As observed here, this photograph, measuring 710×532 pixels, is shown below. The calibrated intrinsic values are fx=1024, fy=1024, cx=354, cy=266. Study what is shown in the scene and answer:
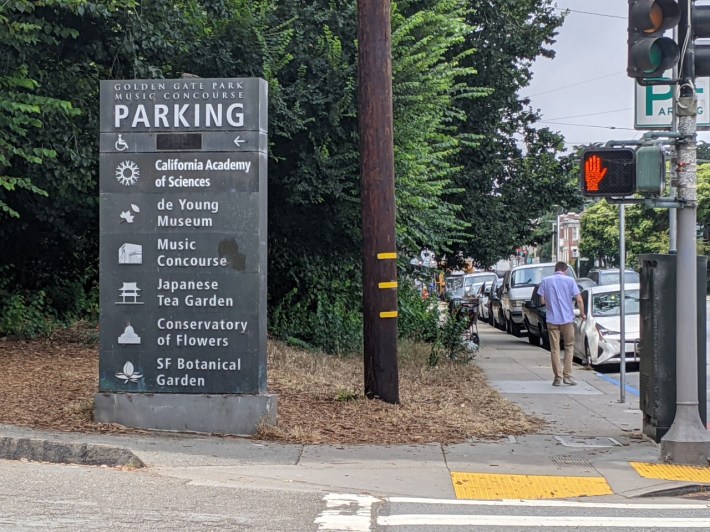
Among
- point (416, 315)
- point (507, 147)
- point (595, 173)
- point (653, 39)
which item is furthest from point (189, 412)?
point (507, 147)

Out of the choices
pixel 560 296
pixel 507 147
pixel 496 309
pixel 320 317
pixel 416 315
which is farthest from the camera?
pixel 496 309

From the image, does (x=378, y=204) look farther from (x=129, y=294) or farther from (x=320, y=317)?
(x=320, y=317)

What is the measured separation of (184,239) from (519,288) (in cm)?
2195

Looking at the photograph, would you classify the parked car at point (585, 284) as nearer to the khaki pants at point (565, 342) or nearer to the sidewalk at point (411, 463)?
the khaki pants at point (565, 342)

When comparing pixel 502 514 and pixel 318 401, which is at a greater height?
pixel 318 401

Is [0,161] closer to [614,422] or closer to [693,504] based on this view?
[614,422]

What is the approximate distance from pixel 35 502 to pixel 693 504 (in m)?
4.71

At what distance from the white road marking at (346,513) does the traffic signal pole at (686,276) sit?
309 cm

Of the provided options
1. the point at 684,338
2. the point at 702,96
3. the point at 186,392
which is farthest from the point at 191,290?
the point at 702,96

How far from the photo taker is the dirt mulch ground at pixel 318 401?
10062mm

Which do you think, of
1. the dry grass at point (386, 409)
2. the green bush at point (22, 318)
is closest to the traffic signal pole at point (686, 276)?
the dry grass at point (386, 409)

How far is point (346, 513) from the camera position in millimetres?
6891

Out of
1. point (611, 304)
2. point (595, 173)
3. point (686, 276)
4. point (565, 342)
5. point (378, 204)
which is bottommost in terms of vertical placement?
point (565, 342)

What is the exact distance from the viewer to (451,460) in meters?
9.08
